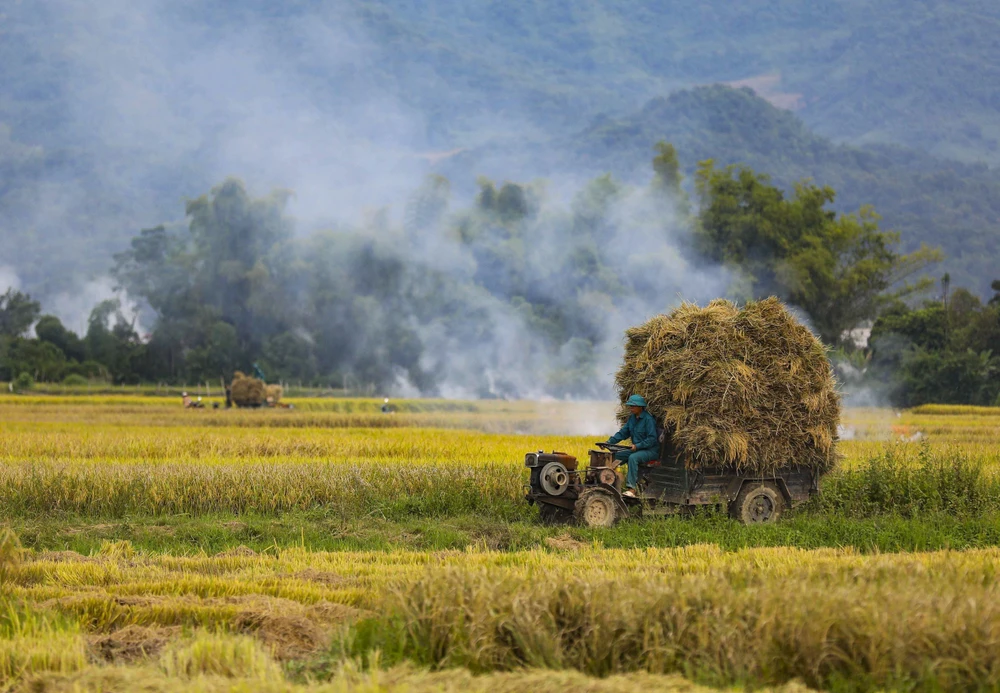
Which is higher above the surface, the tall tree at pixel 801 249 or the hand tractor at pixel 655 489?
the tall tree at pixel 801 249

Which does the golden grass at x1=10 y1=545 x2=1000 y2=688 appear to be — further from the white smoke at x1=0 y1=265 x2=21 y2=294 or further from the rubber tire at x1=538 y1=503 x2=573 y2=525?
the white smoke at x1=0 y1=265 x2=21 y2=294

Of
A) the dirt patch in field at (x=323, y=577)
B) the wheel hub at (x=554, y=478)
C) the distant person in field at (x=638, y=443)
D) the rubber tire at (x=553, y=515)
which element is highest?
the distant person in field at (x=638, y=443)

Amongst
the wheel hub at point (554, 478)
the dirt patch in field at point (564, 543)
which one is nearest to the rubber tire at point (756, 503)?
the wheel hub at point (554, 478)

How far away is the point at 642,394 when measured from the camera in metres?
14.0

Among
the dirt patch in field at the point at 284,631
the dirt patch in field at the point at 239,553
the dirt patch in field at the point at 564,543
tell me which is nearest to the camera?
the dirt patch in field at the point at 284,631

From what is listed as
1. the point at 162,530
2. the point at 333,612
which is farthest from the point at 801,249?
the point at 333,612

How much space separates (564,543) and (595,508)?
1.10 metres

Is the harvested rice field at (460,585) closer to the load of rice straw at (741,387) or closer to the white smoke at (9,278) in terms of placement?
the load of rice straw at (741,387)

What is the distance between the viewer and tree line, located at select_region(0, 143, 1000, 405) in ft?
219

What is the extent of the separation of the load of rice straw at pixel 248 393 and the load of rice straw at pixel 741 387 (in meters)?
34.7

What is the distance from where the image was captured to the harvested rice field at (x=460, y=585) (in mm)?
6637

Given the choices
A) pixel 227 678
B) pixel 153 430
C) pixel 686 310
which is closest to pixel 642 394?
pixel 686 310

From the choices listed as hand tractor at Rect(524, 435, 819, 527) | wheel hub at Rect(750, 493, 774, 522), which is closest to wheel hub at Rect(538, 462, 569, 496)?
hand tractor at Rect(524, 435, 819, 527)

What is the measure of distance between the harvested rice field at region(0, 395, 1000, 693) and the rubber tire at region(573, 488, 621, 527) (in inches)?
11.2
